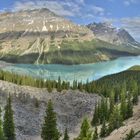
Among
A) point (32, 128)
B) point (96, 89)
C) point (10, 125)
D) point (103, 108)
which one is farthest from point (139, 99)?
point (10, 125)

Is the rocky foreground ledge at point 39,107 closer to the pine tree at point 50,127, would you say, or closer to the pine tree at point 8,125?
the pine tree at point 8,125

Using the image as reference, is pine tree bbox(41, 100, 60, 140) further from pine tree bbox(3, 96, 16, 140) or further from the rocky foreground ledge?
the rocky foreground ledge

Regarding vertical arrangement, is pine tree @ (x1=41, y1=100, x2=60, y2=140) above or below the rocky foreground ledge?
above

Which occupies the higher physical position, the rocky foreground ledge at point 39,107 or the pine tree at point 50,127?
the pine tree at point 50,127

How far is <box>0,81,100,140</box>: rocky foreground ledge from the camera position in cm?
12743

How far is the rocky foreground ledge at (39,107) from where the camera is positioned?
418ft

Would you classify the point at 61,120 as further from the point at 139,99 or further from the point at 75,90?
the point at 139,99

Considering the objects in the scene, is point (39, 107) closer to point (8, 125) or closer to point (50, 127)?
point (8, 125)

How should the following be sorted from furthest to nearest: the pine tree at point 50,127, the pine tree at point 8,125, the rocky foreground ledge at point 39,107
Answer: the rocky foreground ledge at point 39,107
the pine tree at point 8,125
the pine tree at point 50,127

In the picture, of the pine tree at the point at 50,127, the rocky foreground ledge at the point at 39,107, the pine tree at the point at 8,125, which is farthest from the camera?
the rocky foreground ledge at the point at 39,107

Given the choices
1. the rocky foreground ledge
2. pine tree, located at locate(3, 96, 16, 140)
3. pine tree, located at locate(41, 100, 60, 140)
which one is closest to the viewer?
pine tree, located at locate(41, 100, 60, 140)

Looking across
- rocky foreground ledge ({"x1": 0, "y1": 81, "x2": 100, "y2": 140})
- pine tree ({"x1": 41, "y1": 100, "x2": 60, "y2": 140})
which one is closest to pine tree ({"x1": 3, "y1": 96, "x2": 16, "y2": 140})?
pine tree ({"x1": 41, "y1": 100, "x2": 60, "y2": 140})

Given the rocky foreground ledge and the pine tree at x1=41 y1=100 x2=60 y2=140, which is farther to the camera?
the rocky foreground ledge

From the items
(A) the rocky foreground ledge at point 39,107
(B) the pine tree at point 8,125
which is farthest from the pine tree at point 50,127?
(A) the rocky foreground ledge at point 39,107
